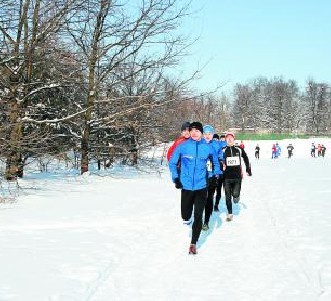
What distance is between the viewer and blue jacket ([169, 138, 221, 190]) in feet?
23.2

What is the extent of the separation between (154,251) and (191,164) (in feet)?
4.42

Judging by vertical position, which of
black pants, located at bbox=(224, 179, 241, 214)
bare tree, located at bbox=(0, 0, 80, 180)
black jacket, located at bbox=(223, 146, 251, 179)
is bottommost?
black pants, located at bbox=(224, 179, 241, 214)

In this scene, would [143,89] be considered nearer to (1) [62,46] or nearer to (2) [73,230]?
(1) [62,46]

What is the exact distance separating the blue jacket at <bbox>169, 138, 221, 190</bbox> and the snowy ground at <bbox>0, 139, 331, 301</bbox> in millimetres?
985

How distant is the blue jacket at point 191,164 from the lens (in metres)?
7.06

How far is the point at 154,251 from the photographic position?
6883 millimetres

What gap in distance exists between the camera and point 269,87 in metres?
122

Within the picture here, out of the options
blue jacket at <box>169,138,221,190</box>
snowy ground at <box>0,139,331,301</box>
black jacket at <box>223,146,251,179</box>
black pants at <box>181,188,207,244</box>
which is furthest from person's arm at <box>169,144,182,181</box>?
black jacket at <box>223,146,251,179</box>

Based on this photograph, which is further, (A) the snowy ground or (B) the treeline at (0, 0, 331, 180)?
(B) the treeline at (0, 0, 331, 180)

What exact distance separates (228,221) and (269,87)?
117 metres

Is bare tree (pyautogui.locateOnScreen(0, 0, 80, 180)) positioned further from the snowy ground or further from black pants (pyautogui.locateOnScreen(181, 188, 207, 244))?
black pants (pyautogui.locateOnScreen(181, 188, 207, 244))

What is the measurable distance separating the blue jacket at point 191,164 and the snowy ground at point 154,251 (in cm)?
98

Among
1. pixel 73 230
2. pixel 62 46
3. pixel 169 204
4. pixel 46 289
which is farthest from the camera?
pixel 62 46

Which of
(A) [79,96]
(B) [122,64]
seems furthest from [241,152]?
(A) [79,96]
